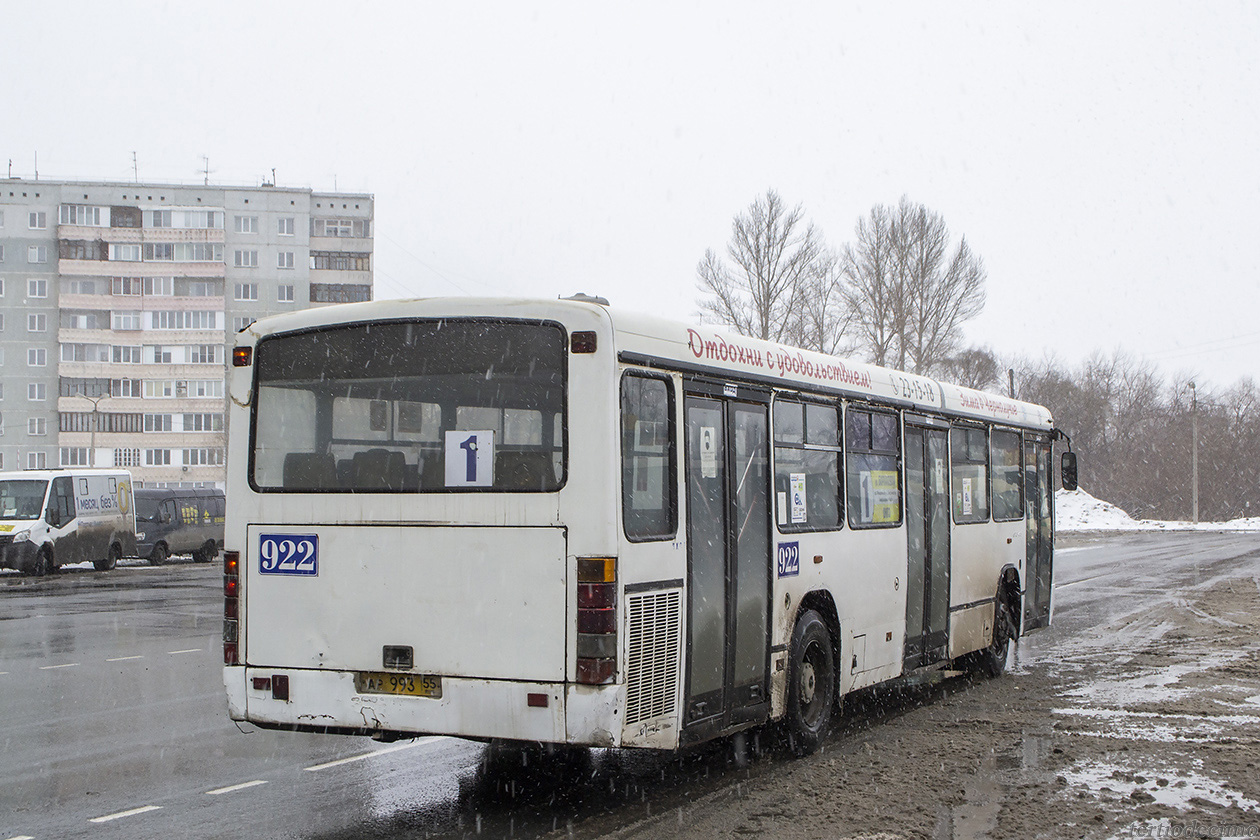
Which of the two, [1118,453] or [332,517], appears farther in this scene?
[1118,453]

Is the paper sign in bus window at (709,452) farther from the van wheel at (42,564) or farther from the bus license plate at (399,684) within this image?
the van wheel at (42,564)

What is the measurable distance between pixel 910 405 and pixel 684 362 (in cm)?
424

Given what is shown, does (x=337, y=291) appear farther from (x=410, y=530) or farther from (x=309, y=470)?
(x=410, y=530)

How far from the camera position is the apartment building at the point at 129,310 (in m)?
83.6

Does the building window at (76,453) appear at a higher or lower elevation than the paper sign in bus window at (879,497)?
higher

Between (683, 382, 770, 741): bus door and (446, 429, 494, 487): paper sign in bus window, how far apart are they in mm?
1282

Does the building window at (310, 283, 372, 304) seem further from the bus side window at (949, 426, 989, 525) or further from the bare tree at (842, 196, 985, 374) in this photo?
the bus side window at (949, 426, 989, 525)

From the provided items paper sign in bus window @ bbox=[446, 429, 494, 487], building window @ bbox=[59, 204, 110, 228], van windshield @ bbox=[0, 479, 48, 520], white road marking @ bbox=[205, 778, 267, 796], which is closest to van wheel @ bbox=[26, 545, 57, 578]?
van windshield @ bbox=[0, 479, 48, 520]

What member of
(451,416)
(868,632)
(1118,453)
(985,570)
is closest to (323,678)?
(451,416)

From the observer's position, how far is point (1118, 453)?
8700 cm

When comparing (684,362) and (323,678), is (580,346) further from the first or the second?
(323,678)

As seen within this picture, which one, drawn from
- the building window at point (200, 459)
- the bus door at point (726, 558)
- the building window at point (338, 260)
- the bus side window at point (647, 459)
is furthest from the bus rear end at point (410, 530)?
the building window at point (338, 260)

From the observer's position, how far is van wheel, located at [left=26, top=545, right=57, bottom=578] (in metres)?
30.6

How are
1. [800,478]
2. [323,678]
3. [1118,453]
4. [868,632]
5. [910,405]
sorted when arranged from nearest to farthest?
[323,678] → [800,478] → [868,632] → [910,405] → [1118,453]
